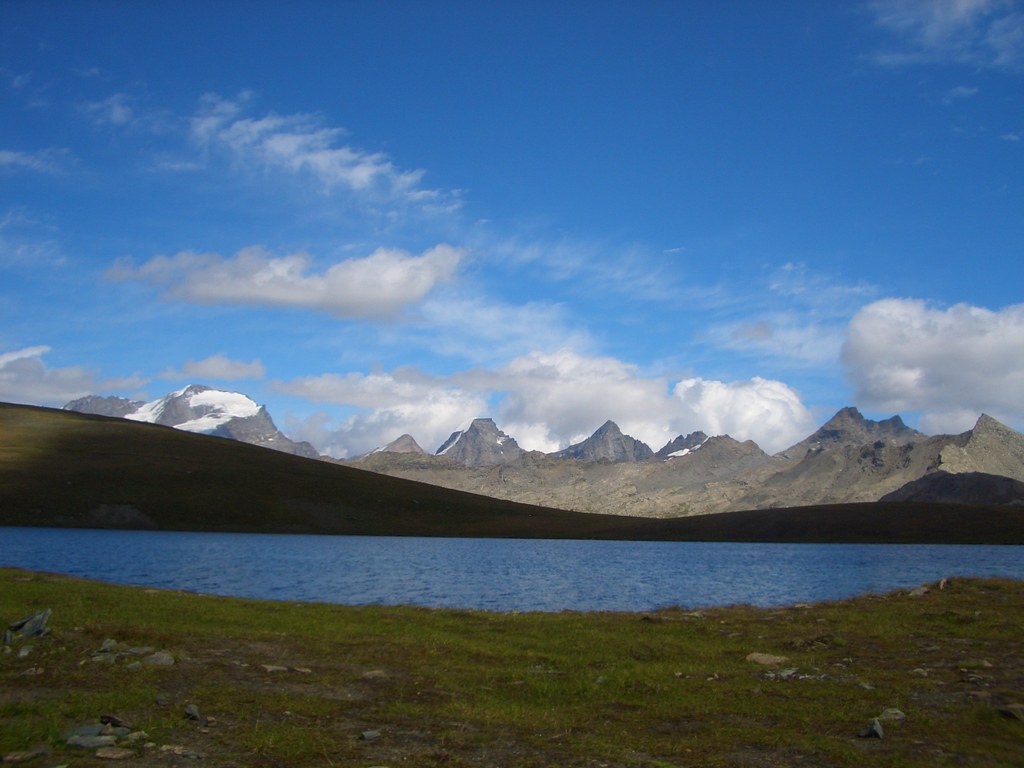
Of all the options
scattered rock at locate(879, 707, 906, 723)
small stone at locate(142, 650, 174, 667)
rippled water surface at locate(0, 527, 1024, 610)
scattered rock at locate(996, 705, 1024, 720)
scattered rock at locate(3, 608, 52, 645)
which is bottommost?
rippled water surface at locate(0, 527, 1024, 610)

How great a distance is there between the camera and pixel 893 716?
16.9 metres

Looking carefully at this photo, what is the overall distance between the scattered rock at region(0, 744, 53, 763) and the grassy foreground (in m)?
0.15

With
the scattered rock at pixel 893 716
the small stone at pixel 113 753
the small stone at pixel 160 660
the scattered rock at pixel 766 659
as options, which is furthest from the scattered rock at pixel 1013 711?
the small stone at pixel 160 660

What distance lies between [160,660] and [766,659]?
57.6ft

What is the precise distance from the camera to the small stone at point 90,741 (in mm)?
13665

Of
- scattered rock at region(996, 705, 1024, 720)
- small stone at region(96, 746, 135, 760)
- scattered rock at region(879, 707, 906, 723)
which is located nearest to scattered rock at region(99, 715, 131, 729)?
small stone at region(96, 746, 135, 760)

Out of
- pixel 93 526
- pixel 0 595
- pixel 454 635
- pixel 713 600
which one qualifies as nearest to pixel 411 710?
pixel 454 635

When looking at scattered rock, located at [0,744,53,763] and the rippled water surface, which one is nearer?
scattered rock, located at [0,744,53,763]

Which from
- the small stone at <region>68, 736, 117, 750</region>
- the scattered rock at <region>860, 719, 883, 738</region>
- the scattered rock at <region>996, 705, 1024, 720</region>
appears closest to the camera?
the small stone at <region>68, 736, 117, 750</region>

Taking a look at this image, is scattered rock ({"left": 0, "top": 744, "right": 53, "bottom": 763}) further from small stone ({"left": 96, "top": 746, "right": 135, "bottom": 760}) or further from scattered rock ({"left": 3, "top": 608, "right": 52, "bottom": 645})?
scattered rock ({"left": 3, "top": 608, "right": 52, "bottom": 645})

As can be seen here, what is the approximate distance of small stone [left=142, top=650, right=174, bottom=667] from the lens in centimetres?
2061

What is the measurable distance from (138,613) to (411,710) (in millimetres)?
18064

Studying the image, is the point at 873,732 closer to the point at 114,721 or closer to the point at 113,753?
the point at 113,753

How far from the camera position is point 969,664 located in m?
22.7
